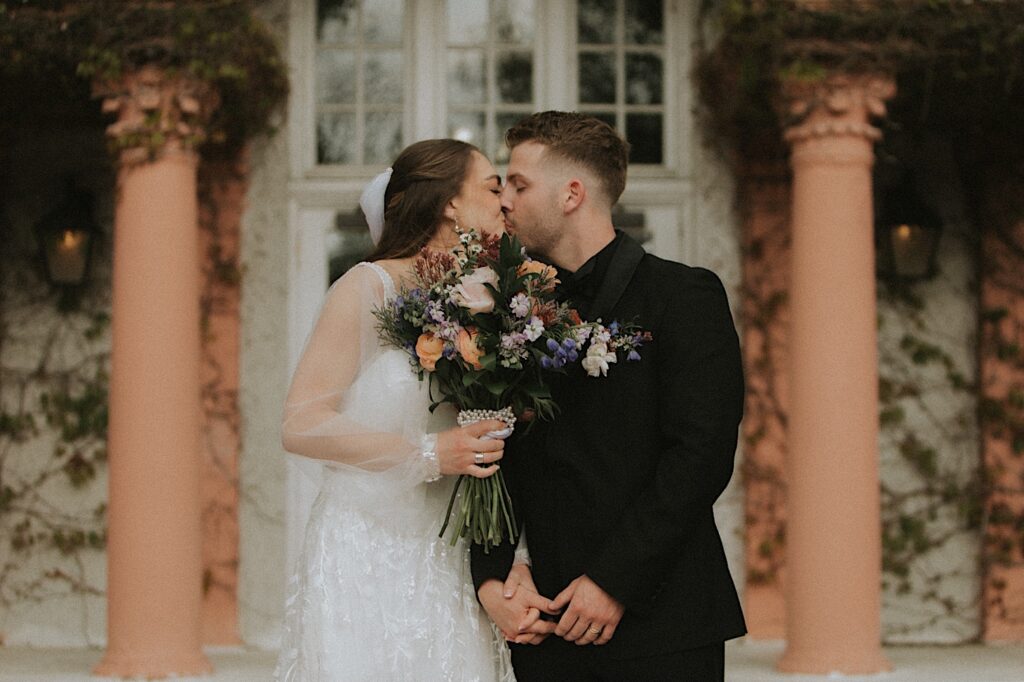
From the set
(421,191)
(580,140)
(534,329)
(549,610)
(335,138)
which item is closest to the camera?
(534,329)

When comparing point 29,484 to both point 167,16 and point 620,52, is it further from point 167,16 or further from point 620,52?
point 620,52

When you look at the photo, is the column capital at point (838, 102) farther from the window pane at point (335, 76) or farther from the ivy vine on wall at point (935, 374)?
the window pane at point (335, 76)

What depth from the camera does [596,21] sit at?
7918mm

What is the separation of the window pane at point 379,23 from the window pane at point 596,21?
3.34 feet

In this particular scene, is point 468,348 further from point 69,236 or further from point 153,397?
point 69,236

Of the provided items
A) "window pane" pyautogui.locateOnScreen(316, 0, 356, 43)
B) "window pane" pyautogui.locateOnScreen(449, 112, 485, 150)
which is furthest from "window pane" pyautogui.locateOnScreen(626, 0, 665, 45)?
"window pane" pyautogui.locateOnScreen(316, 0, 356, 43)

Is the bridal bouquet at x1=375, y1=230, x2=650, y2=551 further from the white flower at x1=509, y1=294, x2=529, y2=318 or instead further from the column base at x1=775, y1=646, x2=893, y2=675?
the column base at x1=775, y1=646, x2=893, y2=675

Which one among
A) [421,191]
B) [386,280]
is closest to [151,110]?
[421,191]

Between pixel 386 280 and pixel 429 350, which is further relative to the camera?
pixel 386 280

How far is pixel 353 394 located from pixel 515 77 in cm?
474

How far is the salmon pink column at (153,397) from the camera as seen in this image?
6457mm

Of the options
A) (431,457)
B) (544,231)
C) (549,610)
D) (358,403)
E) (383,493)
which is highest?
(544,231)

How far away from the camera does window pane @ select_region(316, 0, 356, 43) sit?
310 inches

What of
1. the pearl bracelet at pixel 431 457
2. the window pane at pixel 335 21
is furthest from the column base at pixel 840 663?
the window pane at pixel 335 21
